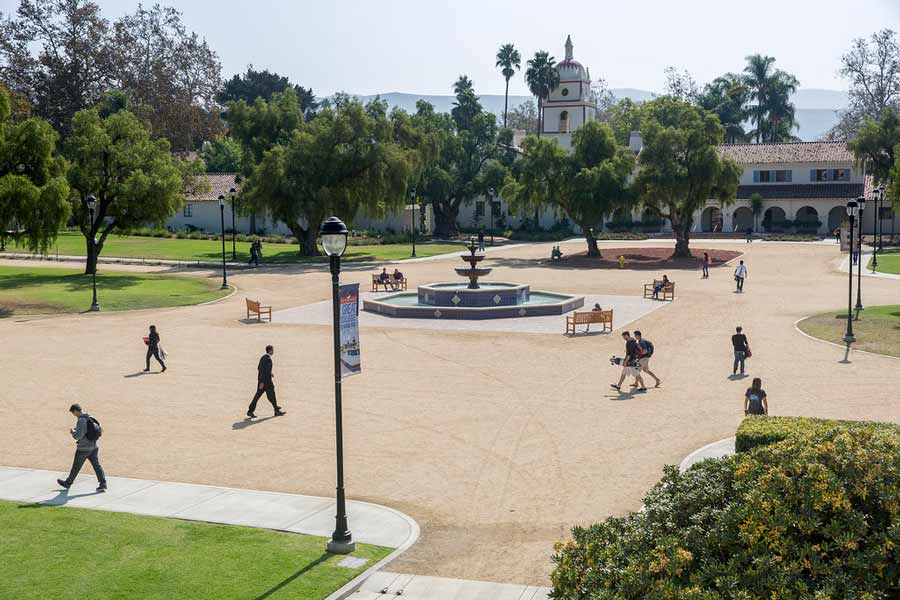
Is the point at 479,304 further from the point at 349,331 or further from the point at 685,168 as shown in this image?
the point at 685,168

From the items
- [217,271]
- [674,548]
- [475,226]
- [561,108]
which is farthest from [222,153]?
[674,548]

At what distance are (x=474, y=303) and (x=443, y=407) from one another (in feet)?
51.1

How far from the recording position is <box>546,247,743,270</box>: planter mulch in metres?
57.1

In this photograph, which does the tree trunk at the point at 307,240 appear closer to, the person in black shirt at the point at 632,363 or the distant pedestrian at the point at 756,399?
the person in black shirt at the point at 632,363

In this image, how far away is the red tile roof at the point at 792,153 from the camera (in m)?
79.6

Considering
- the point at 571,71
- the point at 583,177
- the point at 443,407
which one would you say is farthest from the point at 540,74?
the point at 443,407

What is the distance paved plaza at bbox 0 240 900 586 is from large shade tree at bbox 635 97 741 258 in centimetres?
2385

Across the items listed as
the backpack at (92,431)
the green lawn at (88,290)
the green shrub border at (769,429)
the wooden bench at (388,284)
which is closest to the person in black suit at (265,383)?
the backpack at (92,431)

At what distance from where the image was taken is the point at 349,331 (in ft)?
43.0

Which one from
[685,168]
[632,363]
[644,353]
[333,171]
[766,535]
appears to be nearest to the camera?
[766,535]

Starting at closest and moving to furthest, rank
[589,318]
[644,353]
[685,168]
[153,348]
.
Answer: [644,353]
[153,348]
[589,318]
[685,168]

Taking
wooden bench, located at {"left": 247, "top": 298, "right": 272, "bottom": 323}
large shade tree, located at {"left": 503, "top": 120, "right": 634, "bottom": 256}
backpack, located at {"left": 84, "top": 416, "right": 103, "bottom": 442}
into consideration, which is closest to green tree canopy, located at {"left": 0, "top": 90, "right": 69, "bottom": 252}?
wooden bench, located at {"left": 247, "top": 298, "right": 272, "bottom": 323}

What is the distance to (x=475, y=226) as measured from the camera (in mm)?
89812

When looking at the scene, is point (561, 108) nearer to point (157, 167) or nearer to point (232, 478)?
point (157, 167)
